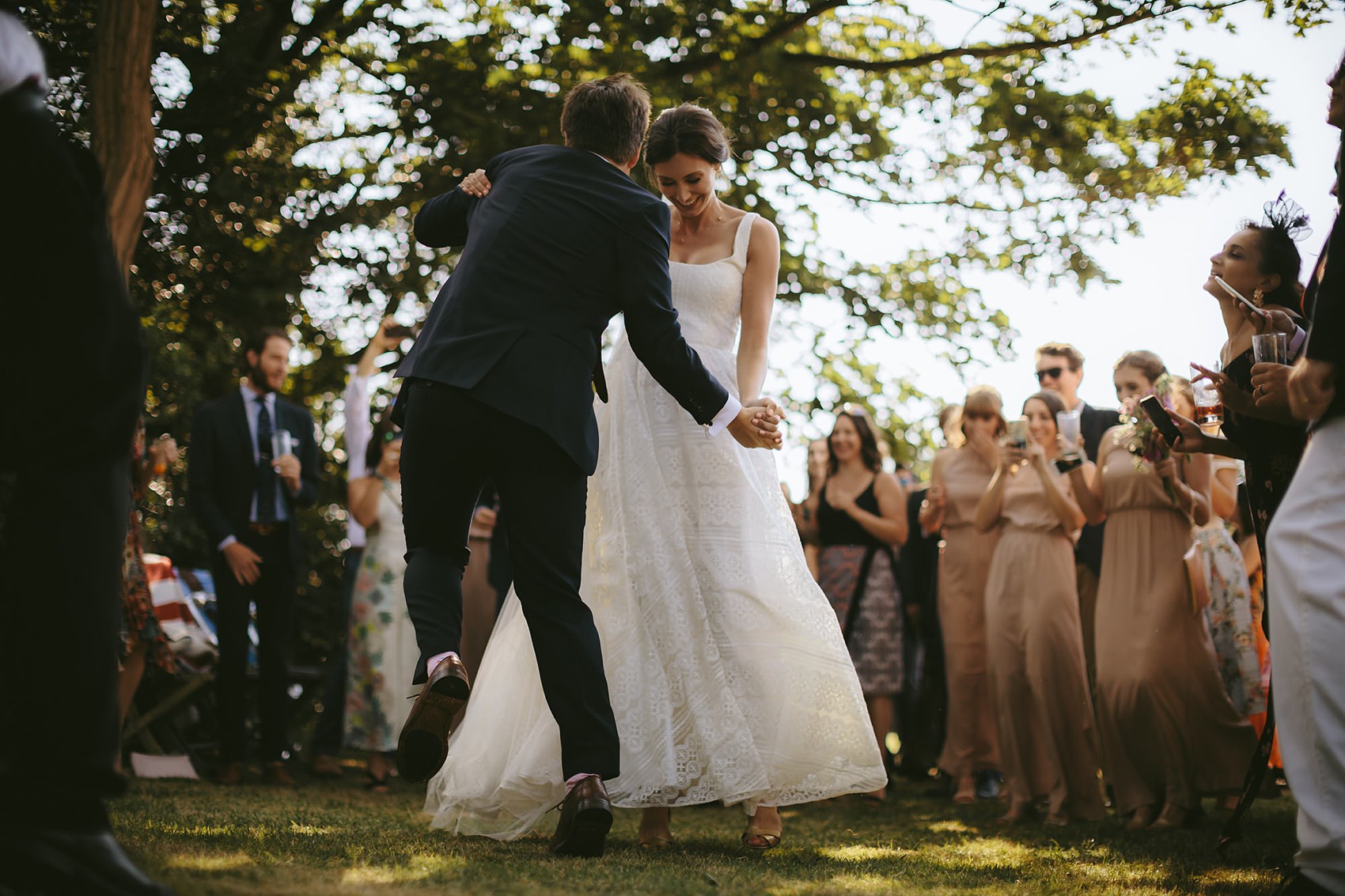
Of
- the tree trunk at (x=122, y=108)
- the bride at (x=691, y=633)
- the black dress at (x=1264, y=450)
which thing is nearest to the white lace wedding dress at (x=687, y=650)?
the bride at (x=691, y=633)

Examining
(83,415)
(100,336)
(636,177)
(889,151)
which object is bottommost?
(83,415)

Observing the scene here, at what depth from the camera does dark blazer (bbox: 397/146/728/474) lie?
370 centimetres

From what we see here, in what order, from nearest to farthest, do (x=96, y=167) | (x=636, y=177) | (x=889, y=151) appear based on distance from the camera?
(x=96, y=167) < (x=636, y=177) < (x=889, y=151)

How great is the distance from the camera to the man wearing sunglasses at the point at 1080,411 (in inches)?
313

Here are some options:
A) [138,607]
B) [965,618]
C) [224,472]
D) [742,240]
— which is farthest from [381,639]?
[742,240]

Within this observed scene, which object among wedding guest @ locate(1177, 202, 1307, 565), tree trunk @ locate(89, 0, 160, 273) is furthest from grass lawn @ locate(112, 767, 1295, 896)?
tree trunk @ locate(89, 0, 160, 273)

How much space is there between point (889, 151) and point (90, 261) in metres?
9.28

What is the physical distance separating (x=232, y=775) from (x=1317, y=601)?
6169 mm

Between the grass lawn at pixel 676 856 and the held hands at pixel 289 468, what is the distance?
2.02 meters

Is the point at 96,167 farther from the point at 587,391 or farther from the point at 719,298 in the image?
the point at 719,298

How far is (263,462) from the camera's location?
26.0 ft

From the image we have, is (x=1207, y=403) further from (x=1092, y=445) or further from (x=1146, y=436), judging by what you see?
(x=1092, y=445)

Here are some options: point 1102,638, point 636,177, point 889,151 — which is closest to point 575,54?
point 636,177

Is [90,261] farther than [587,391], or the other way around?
[587,391]
